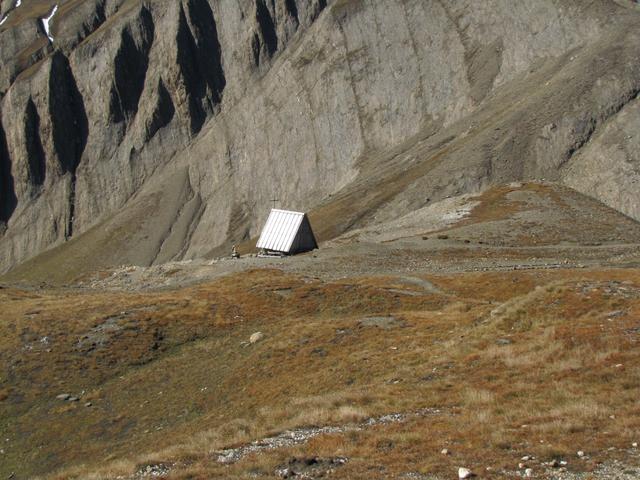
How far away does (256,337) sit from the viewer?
3444 centimetres

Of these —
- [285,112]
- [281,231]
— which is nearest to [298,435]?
[281,231]

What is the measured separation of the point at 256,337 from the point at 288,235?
2853cm

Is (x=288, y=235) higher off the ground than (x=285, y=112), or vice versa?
(x=285, y=112)

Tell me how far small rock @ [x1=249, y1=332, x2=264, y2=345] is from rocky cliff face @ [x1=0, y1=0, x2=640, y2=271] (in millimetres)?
55002

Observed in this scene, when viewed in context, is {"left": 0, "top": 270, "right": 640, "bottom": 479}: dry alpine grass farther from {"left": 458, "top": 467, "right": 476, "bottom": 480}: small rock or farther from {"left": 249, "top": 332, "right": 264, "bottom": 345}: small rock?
{"left": 249, "top": 332, "right": 264, "bottom": 345}: small rock

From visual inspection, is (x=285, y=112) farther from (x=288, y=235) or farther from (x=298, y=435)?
(x=298, y=435)

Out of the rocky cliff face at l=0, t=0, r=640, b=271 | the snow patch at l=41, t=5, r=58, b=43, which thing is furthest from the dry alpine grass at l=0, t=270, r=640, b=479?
the snow patch at l=41, t=5, r=58, b=43

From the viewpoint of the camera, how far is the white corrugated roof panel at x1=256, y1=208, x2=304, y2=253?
62250mm

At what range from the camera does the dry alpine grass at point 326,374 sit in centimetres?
1592

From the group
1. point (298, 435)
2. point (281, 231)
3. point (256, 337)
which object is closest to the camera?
point (298, 435)

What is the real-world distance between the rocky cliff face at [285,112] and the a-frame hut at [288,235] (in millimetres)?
26940

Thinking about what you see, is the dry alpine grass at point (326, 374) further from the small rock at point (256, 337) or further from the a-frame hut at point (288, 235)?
the a-frame hut at point (288, 235)

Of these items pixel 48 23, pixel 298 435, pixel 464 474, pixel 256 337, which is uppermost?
pixel 48 23

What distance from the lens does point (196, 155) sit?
154m
